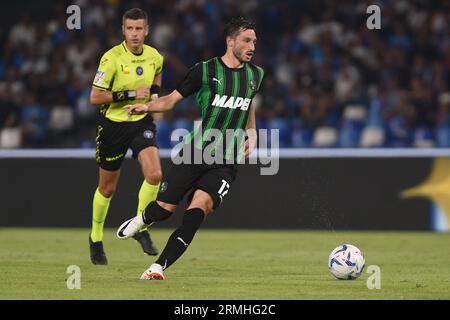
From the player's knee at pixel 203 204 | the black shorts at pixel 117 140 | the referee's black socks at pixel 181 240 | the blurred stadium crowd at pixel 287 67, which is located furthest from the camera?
the blurred stadium crowd at pixel 287 67

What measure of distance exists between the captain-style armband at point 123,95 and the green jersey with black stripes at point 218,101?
4.18 feet

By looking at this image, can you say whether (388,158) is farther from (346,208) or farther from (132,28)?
(132,28)

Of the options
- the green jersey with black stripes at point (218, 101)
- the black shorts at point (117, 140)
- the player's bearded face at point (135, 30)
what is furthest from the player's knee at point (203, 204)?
the player's bearded face at point (135, 30)

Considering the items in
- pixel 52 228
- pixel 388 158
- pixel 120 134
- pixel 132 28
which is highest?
pixel 132 28

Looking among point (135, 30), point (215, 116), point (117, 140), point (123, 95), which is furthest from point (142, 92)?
point (215, 116)

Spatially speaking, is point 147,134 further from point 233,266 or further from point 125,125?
point 233,266

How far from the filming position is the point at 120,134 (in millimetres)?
10766

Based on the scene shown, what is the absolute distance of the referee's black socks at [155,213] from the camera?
9289 mm

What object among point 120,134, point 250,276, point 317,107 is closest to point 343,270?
point 250,276

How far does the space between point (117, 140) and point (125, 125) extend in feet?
0.55

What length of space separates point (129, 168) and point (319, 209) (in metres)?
2.81

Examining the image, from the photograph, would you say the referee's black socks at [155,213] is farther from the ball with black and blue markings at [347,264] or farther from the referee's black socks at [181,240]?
the ball with black and blue markings at [347,264]

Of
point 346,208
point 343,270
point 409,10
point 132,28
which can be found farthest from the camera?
point 409,10

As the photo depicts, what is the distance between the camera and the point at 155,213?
934 centimetres
